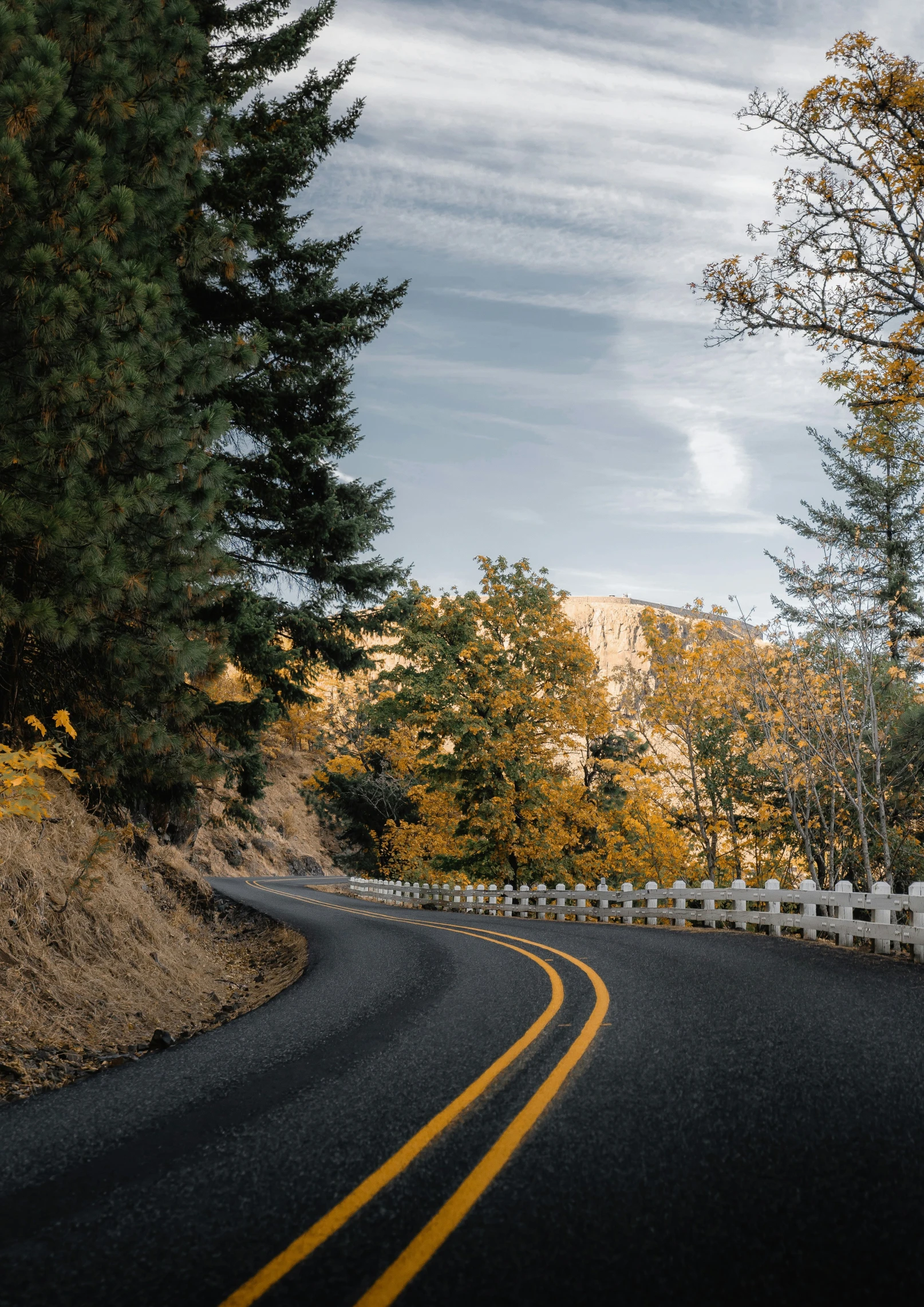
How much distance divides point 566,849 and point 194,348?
22854 millimetres

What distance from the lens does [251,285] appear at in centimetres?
1340

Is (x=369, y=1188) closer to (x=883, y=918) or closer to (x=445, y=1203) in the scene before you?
(x=445, y=1203)

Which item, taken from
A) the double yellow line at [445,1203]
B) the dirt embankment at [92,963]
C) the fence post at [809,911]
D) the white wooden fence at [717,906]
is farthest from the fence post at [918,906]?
the dirt embankment at [92,963]

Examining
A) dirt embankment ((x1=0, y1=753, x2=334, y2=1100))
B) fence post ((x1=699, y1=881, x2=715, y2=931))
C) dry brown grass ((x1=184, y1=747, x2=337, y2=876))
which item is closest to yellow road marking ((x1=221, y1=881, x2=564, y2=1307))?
dirt embankment ((x1=0, y1=753, x2=334, y2=1100))

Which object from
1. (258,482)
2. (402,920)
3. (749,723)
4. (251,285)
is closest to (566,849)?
(749,723)

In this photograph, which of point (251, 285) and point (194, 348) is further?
point (251, 285)

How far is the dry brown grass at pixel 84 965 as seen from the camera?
251 inches

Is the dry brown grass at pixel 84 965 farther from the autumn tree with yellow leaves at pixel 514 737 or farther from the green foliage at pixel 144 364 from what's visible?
the autumn tree with yellow leaves at pixel 514 737

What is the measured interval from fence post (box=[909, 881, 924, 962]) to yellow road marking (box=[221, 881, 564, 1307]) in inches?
238

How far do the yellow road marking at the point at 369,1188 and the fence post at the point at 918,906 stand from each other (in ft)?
19.8

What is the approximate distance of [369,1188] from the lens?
133 inches

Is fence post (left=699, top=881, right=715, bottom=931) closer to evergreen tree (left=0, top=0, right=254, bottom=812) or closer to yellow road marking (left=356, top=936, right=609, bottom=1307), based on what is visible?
evergreen tree (left=0, top=0, right=254, bottom=812)

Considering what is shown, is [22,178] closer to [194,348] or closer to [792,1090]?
[194,348]

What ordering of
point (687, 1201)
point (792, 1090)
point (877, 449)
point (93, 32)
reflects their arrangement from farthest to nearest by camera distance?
point (877, 449)
point (93, 32)
point (792, 1090)
point (687, 1201)
